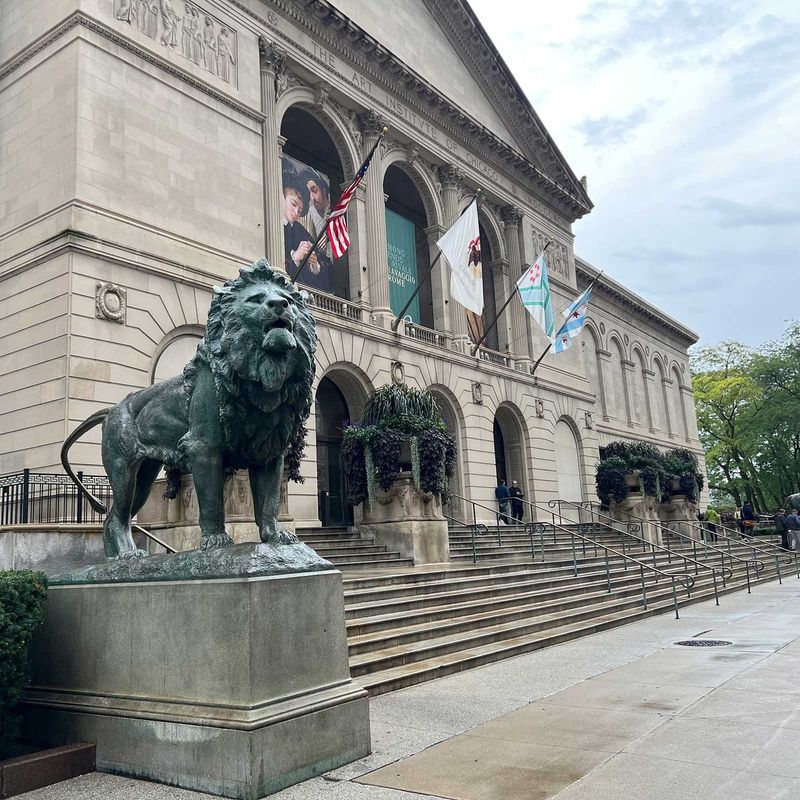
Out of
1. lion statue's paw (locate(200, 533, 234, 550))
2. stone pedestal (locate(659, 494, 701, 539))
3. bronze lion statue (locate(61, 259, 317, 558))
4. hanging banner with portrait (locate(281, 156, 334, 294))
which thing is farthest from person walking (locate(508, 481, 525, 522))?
lion statue's paw (locate(200, 533, 234, 550))

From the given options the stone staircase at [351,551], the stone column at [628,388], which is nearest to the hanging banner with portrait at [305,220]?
the stone staircase at [351,551]

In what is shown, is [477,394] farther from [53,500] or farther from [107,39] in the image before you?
[53,500]

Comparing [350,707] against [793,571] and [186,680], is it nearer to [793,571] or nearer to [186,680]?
[186,680]

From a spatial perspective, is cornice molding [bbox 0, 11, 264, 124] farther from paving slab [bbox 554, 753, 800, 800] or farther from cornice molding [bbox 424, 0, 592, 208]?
paving slab [bbox 554, 753, 800, 800]

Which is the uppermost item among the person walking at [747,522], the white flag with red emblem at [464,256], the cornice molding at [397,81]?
the cornice molding at [397,81]

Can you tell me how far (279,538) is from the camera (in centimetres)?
604

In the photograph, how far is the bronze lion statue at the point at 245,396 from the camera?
568cm

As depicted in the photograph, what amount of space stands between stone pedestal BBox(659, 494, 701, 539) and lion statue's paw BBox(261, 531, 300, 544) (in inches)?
1086

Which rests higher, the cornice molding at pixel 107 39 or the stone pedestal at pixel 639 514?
the cornice molding at pixel 107 39

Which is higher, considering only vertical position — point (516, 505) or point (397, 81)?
point (397, 81)

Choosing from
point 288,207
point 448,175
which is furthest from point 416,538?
point 448,175

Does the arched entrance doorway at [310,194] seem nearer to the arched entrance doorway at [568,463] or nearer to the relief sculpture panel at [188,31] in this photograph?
the relief sculpture panel at [188,31]

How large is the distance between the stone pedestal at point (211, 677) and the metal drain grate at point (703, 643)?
7.26 meters

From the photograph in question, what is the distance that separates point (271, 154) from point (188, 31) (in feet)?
12.8
